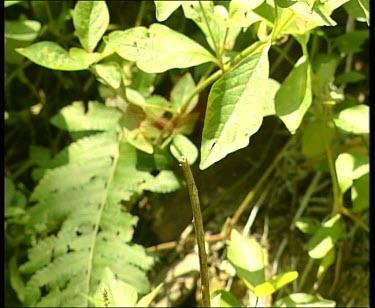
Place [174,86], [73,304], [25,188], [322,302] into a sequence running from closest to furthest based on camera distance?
[322,302] → [73,304] → [174,86] → [25,188]

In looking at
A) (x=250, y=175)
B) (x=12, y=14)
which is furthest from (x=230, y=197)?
(x=12, y=14)

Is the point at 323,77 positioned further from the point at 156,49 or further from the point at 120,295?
the point at 120,295

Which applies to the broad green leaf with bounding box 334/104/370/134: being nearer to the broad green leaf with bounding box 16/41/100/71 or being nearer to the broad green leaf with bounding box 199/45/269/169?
the broad green leaf with bounding box 199/45/269/169

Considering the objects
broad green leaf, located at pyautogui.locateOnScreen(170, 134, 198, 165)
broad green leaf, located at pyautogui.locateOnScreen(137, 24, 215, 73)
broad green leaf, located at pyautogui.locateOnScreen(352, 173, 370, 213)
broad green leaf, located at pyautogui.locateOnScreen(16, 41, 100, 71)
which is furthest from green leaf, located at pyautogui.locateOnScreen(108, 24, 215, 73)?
broad green leaf, located at pyautogui.locateOnScreen(352, 173, 370, 213)

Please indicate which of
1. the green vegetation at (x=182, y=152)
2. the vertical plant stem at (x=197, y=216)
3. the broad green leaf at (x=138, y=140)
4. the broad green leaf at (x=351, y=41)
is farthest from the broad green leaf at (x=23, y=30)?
the vertical plant stem at (x=197, y=216)

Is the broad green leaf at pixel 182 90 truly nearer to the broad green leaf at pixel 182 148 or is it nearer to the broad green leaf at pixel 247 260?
the broad green leaf at pixel 182 148

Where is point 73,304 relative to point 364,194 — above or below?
below

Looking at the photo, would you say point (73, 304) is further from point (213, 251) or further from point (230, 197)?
point (230, 197)
